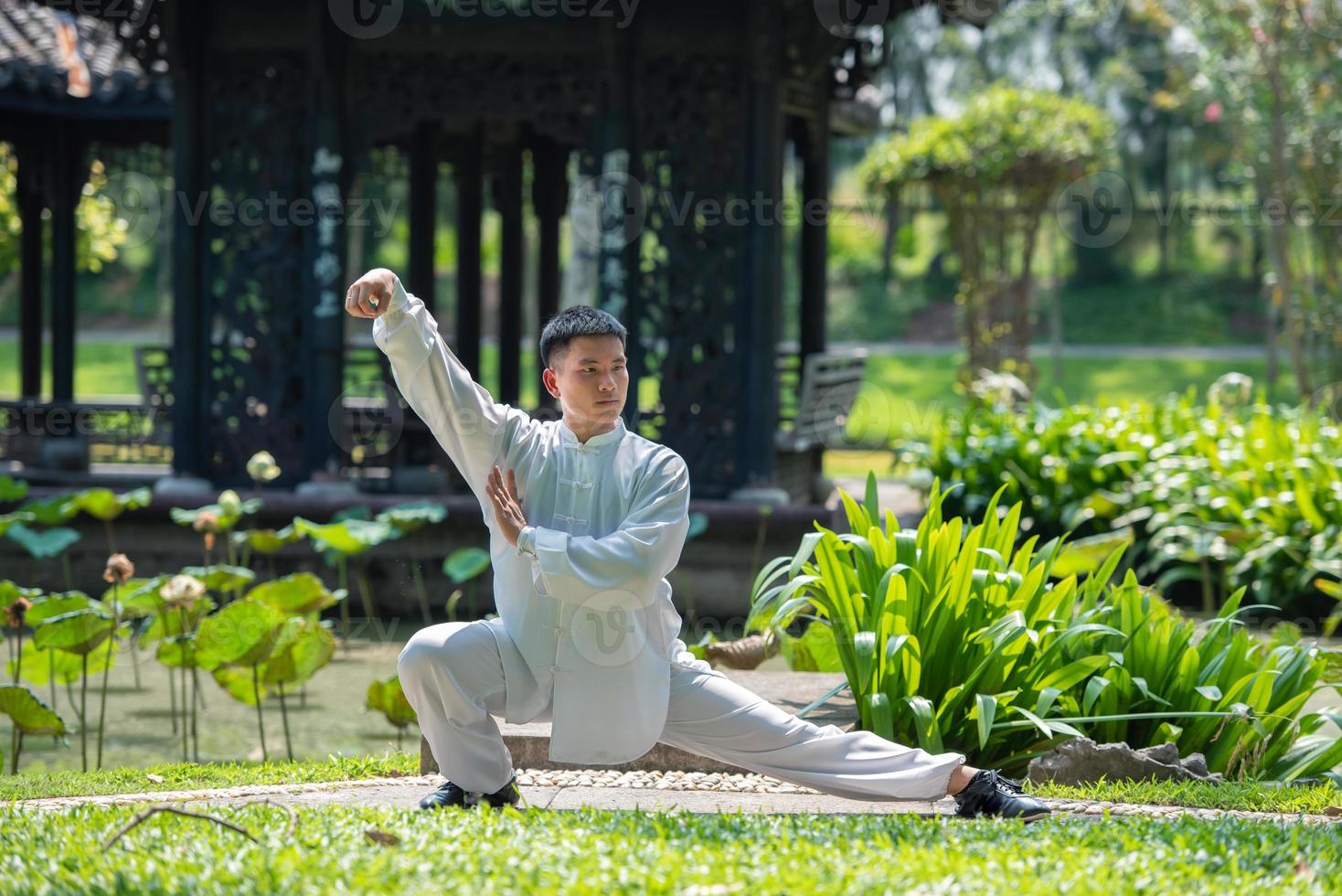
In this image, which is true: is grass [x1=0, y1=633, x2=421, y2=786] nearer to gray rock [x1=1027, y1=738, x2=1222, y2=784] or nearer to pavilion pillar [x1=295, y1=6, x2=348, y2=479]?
pavilion pillar [x1=295, y1=6, x2=348, y2=479]

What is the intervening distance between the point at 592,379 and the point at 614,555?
45 cm

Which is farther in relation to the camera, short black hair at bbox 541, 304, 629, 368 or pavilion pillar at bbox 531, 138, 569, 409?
pavilion pillar at bbox 531, 138, 569, 409

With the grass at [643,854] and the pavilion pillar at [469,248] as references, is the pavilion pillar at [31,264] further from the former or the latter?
the grass at [643,854]

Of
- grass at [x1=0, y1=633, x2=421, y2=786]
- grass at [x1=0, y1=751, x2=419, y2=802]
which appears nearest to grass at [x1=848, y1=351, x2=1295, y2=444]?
grass at [x1=0, y1=633, x2=421, y2=786]

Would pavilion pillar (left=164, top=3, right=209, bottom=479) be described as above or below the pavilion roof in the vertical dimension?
below

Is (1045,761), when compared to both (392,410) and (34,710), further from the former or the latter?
(392,410)

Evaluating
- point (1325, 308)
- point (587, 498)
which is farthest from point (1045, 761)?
point (1325, 308)

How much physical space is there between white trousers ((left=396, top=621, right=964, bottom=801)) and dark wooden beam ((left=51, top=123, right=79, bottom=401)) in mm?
9764

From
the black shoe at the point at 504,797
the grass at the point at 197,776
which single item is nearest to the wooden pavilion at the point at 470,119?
the grass at the point at 197,776

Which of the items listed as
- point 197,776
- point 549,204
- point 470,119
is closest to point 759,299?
point 470,119

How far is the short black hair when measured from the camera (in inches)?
152

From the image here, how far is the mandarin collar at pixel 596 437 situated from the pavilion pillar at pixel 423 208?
29.0 feet

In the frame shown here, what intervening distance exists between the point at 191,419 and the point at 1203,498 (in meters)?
5.58

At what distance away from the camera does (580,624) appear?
3789 millimetres
